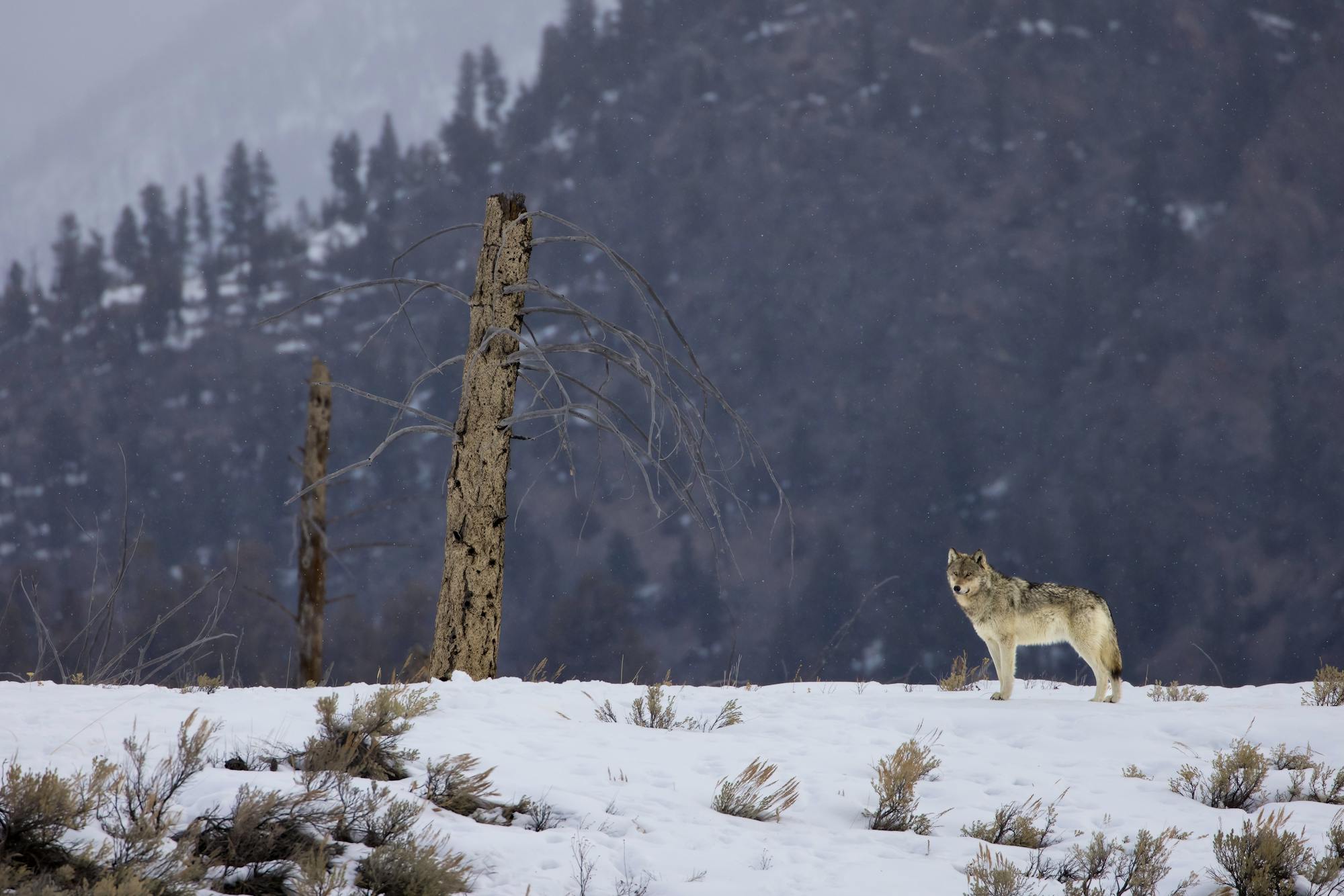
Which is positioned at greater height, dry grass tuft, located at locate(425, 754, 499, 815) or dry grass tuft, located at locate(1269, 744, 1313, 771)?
dry grass tuft, located at locate(425, 754, 499, 815)

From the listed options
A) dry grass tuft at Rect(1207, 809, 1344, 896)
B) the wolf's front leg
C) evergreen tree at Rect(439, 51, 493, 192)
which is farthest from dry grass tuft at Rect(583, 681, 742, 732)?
evergreen tree at Rect(439, 51, 493, 192)

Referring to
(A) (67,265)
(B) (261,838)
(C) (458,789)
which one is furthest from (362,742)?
(A) (67,265)

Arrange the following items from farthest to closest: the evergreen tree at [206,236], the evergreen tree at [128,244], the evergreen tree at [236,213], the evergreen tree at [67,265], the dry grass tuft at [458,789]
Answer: the evergreen tree at [236,213] < the evergreen tree at [206,236] < the evergreen tree at [128,244] < the evergreen tree at [67,265] < the dry grass tuft at [458,789]

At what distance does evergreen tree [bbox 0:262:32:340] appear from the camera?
404 ft

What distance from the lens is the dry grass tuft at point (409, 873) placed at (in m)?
3.60

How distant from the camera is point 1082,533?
99.7 metres

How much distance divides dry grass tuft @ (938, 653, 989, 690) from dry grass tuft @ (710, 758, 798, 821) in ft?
15.7

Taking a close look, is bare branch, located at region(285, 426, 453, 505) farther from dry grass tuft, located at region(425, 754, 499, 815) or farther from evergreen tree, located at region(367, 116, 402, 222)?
evergreen tree, located at region(367, 116, 402, 222)

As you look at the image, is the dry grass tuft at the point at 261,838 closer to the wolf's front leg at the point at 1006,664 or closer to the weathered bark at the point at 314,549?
the wolf's front leg at the point at 1006,664

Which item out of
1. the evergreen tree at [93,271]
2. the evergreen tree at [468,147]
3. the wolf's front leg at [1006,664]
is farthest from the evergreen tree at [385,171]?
the wolf's front leg at [1006,664]

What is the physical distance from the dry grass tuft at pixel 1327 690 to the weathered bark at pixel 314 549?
11.7 metres

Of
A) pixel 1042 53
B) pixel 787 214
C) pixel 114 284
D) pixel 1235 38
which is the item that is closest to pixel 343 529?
pixel 114 284

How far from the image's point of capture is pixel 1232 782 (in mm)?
5559

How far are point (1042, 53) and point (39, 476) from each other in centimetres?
14303
